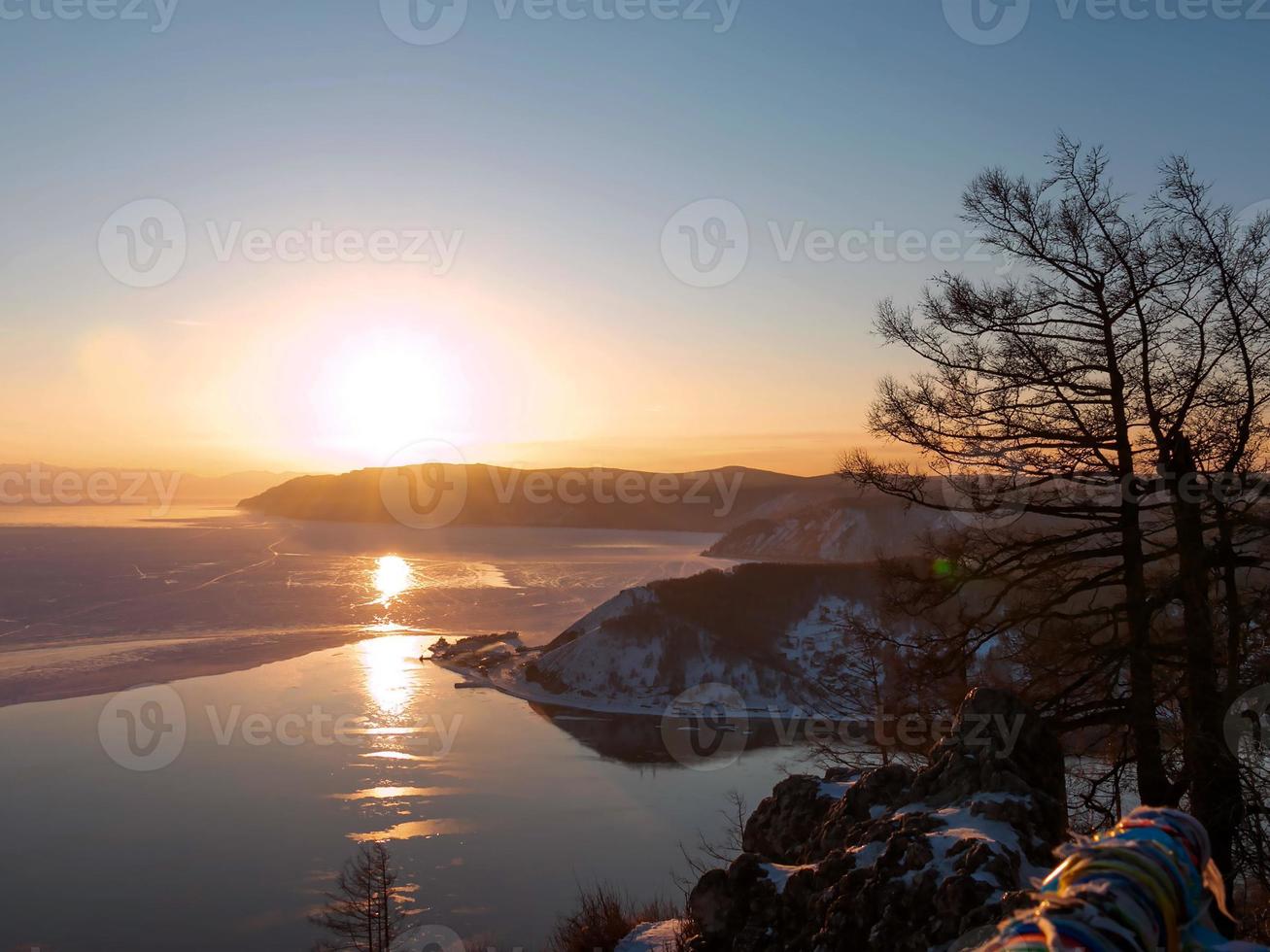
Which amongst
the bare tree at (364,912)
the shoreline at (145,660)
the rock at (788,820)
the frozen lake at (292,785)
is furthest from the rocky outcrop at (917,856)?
the shoreline at (145,660)

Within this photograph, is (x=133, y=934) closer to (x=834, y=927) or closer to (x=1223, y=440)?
(x=834, y=927)

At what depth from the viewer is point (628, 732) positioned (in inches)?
1805

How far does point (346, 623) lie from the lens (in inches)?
2717

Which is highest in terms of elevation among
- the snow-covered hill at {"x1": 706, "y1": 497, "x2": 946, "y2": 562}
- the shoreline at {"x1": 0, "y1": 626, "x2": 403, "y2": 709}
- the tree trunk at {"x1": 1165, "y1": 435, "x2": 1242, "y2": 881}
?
the tree trunk at {"x1": 1165, "y1": 435, "x2": 1242, "y2": 881}

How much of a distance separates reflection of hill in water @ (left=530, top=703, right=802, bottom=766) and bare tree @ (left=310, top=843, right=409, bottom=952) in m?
18.1

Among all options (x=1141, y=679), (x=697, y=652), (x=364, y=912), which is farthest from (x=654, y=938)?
(x=697, y=652)

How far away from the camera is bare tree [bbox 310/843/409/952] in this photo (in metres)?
19.6

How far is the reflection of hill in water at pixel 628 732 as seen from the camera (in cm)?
4134

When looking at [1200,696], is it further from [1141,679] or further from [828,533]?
[828,533]

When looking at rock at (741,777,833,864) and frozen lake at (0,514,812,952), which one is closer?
rock at (741,777,833,864)

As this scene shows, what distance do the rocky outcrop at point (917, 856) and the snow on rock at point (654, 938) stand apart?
0.83 m

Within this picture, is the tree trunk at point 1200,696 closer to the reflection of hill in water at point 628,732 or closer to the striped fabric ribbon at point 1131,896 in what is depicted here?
the striped fabric ribbon at point 1131,896

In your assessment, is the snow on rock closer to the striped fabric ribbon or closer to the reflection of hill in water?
the striped fabric ribbon

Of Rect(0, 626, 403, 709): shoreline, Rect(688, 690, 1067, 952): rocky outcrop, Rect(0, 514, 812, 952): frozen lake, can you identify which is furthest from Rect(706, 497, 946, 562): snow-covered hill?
Rect(688, 690, 1067, 952): rocky outcrop
